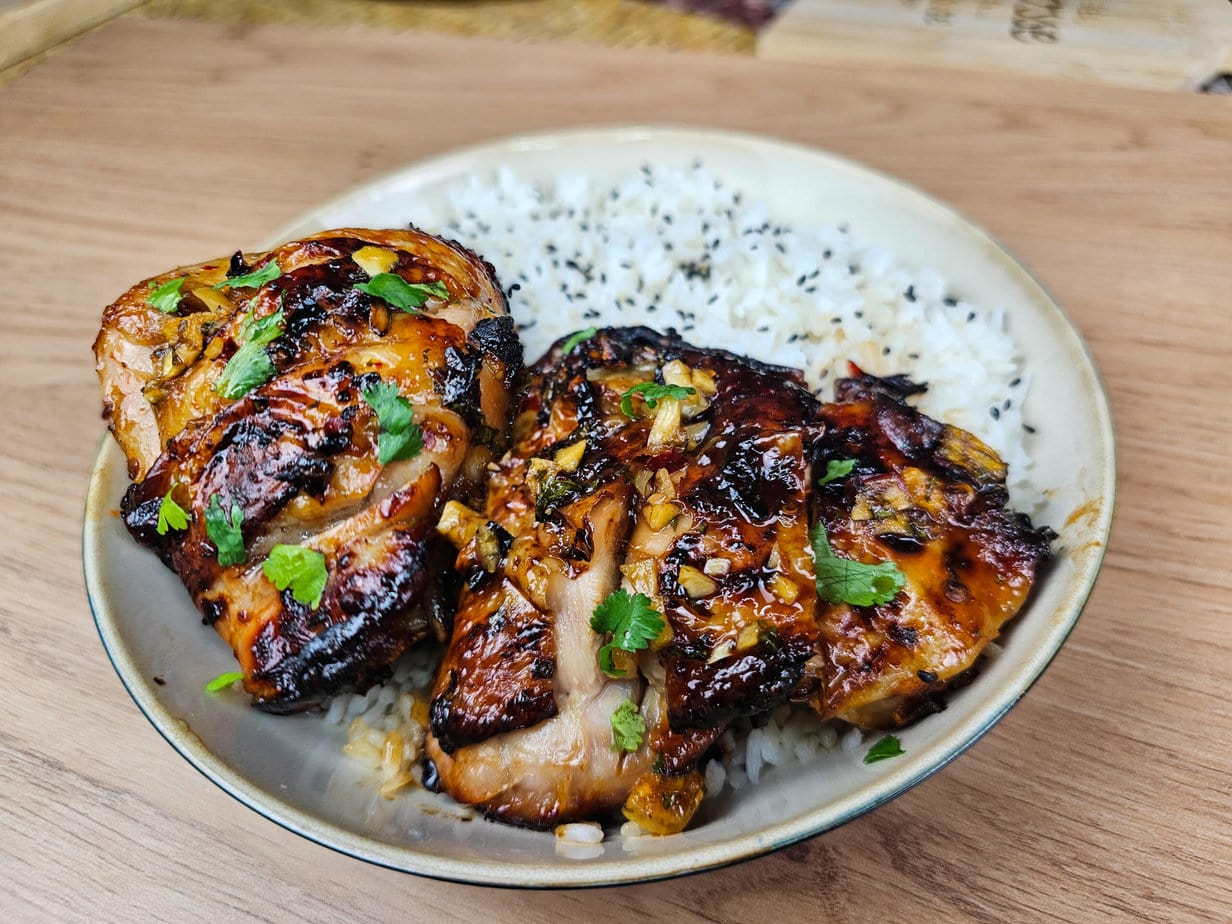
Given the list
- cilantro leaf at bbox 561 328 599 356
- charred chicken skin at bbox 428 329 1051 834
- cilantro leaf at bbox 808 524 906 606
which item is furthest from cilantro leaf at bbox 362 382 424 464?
cilantro leaf at bbox 808 524 906 606

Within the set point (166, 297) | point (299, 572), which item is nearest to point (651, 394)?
point (299, 572)

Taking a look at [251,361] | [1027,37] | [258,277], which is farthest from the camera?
[1027,37]

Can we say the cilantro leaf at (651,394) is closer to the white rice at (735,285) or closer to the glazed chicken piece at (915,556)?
the glazed chicken piece at (915,556)

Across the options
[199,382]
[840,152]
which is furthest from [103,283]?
[840,152]

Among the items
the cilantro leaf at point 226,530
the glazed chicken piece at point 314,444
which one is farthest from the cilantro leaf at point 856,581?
the cilantro leaf at point 226,530

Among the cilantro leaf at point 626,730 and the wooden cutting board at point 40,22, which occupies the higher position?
the wooden cutting board at point 40,22

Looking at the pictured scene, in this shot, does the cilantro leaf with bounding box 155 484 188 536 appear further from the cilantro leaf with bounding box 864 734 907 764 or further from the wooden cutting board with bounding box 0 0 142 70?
the wooden cutting board with bounding box 0 0 142 70

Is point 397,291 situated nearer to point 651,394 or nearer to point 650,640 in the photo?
point 651,394
